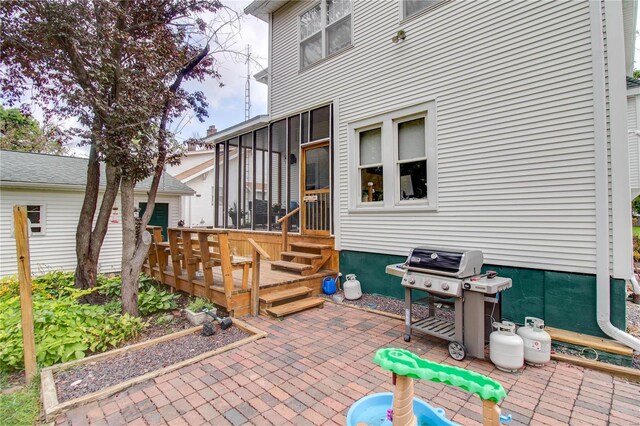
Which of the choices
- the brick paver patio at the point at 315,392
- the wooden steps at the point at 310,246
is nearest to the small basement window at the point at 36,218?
the wooden steps at the point at 310,246

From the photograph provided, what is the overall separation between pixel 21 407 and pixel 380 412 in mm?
2816

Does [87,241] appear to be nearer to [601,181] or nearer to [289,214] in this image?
[289,214]

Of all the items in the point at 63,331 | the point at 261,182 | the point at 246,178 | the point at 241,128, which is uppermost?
the point at 241,128

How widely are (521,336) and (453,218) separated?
1.80 metres

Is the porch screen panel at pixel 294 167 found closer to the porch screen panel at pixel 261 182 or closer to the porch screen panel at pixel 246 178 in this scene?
the porch screen panel at pixel 261 182

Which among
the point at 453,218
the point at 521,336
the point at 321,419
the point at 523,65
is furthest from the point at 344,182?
the point at 321,419

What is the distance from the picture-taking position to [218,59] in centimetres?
548

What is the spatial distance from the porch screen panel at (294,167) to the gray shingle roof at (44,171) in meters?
3.21

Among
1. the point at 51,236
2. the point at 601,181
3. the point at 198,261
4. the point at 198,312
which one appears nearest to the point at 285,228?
the point at 198,261

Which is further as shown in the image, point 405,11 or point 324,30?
point 324,30

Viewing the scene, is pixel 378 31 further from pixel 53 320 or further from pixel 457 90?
pixel 53 320

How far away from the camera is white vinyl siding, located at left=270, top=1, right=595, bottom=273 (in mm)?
3428

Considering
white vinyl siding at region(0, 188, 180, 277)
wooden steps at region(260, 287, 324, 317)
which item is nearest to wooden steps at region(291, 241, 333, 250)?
wooden steps at region(260, 287, 324, 317)

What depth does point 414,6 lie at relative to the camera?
16.1ft
